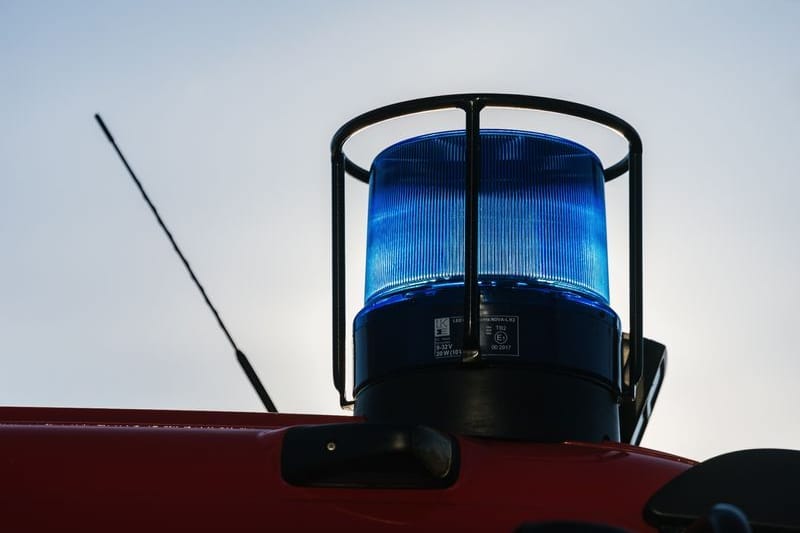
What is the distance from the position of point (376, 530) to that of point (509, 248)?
25.3 inches

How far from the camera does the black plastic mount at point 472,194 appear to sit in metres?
2.07

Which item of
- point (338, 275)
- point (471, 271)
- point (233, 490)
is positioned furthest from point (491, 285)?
point (233, 490)

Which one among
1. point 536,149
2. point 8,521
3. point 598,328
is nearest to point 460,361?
point 598,328

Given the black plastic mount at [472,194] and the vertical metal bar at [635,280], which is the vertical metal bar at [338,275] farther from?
the vertical metal bar at [635,280]

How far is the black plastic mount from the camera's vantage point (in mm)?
2070

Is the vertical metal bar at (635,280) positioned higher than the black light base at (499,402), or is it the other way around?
the vertical metal bar at (635,280)

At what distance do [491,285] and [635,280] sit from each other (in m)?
0.28

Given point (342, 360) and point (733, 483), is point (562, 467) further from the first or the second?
point (342, 360)

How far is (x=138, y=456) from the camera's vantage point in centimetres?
172

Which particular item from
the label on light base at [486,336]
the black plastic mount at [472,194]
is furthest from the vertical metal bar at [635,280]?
the label on light base at [486,336]

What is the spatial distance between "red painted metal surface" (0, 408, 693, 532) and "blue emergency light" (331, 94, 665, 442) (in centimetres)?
22

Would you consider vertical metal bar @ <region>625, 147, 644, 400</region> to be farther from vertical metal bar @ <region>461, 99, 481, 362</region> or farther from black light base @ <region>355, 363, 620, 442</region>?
vertical metal bar @ <region>461, 99, 481, 362</region>

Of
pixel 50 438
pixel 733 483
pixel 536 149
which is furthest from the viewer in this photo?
pixel 536 149

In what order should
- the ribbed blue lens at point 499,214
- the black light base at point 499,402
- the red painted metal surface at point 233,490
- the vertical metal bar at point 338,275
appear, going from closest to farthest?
the red painted metal surface at point 233,490 < the black light base at point 499,402 < the ribbed blue lens at point 499,214 < the vertical metal bar at point 338,275
